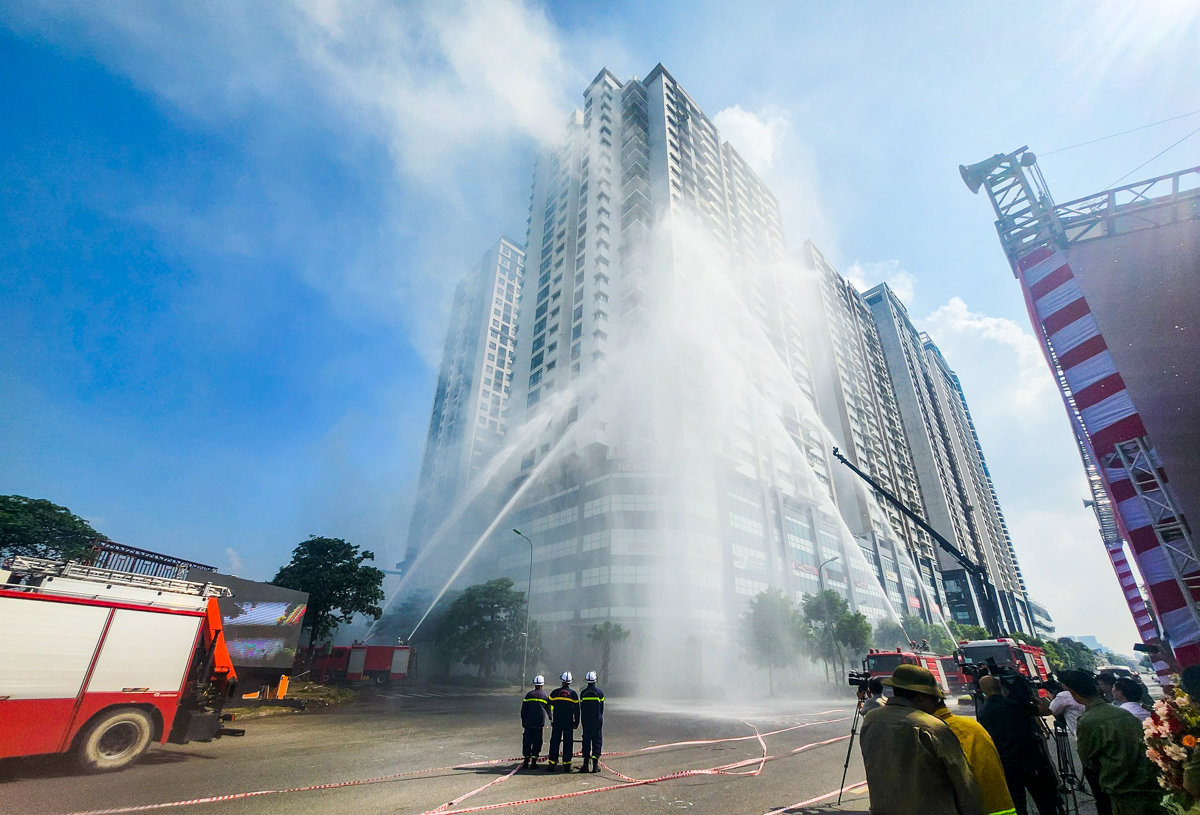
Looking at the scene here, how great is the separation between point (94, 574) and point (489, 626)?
3995 cm

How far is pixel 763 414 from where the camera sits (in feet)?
217

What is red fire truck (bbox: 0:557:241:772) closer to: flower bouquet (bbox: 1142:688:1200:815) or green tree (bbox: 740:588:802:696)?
flower bouquet (bbox: 1142:688:1200:815)

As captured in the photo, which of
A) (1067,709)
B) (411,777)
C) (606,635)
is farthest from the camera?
(606,635)

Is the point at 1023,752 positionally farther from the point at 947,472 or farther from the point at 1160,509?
the point at 947,472

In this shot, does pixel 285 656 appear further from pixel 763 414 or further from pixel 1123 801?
pixel 763 414

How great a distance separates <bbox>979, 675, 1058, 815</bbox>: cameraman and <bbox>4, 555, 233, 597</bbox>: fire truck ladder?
42.5 feet

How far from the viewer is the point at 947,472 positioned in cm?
11200

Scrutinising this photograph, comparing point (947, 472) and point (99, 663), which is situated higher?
point (947, 472)

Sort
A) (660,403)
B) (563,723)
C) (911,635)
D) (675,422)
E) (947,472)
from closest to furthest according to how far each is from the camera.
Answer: (563,723), (675,422), (660,403), (911,635), (947,472)

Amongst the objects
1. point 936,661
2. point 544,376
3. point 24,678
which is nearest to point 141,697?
point 24,678

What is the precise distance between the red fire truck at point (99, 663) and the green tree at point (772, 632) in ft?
133

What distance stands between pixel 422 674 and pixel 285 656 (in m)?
39.0

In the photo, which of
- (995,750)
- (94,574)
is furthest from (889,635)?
(94,574)

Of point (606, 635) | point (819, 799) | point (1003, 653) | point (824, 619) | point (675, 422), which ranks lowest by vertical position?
point (819, 799)
